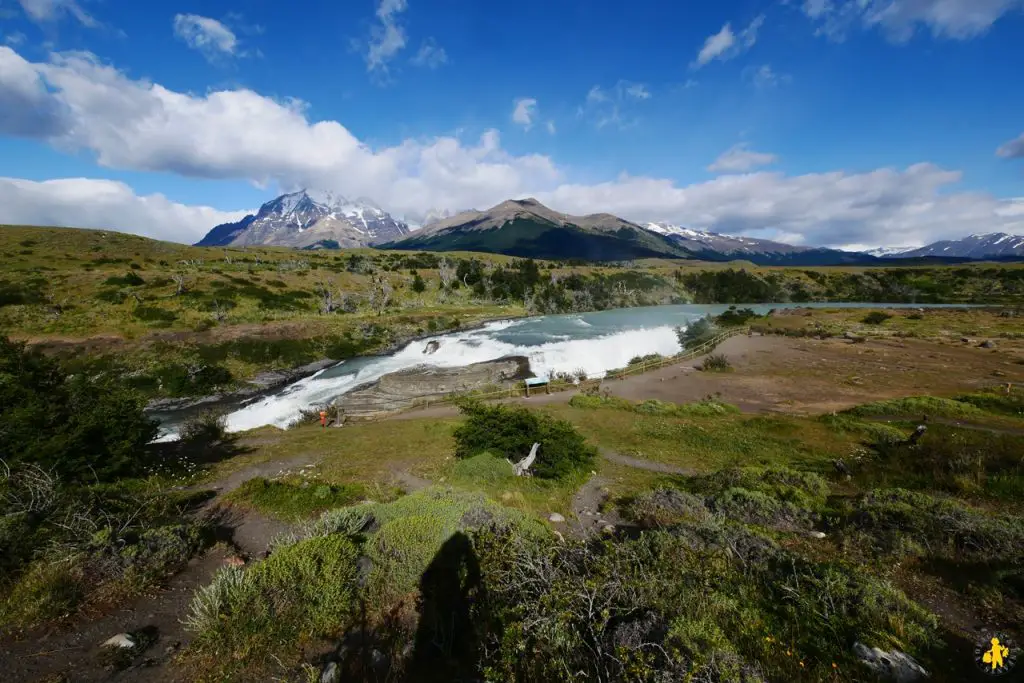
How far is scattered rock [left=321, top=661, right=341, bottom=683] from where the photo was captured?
445cm

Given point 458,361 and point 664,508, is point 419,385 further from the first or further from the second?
point 664,508

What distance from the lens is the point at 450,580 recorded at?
616cm

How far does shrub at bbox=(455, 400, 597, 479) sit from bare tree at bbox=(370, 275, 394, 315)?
48.6 metres

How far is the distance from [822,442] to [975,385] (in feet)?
64.1

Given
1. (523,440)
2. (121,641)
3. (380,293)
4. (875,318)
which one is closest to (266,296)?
(380,293)

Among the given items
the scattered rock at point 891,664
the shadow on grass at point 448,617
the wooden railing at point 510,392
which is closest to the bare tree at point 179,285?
the wooden railing at point 510,392

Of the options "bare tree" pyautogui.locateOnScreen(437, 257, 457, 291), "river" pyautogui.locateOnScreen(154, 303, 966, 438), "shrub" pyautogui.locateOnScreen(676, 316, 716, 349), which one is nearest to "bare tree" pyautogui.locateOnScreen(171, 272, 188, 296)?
"river" pyautogui.locateOnScreen(154, 303, 966, 438)

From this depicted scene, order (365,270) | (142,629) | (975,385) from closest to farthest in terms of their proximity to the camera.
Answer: (142,629)
(975,385)
(365,270)

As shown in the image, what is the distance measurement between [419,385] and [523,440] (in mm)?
15593

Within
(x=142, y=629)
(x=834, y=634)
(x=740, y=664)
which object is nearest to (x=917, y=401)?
(x=834, y=634)

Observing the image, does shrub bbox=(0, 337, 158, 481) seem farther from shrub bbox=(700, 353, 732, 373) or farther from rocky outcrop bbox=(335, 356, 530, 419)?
shrub bbox=(700, 353, 732, 373)

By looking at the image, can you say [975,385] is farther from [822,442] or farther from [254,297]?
[254,297]

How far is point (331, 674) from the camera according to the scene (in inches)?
178

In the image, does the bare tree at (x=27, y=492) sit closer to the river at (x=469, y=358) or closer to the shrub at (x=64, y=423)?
the shrub at (x=64, y=423)
